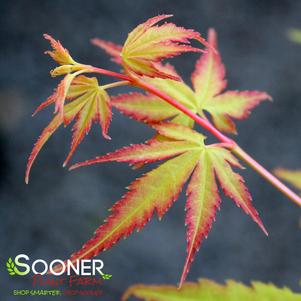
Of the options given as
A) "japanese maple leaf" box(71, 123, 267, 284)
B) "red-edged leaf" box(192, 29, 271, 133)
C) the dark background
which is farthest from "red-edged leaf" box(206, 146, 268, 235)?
the dark background

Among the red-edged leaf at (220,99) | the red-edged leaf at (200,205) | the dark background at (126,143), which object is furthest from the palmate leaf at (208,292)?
the dark background at (126,143)

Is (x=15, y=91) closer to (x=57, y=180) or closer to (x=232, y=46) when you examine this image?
(x=57, y=180)

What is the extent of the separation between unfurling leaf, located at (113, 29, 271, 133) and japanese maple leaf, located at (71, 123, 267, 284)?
0.06 meters

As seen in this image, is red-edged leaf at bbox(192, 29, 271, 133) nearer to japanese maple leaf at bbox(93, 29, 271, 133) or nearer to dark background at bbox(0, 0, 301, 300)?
japanese maple leaf at bbox(93, 29, 271, 133)

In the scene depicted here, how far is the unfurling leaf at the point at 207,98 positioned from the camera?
54cm

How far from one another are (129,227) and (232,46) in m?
1.27

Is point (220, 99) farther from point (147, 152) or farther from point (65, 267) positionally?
point (65, 267)

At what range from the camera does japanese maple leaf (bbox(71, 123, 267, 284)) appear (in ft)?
1.39

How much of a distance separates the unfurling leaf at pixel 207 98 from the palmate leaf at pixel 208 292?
6.1 inches

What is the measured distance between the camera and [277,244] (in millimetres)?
1424

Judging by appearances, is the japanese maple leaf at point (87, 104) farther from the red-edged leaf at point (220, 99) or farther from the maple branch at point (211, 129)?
the red-edged leaf at point (220, 99)

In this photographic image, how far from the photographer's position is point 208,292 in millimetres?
502

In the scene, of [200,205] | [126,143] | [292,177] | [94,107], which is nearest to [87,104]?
[94,107]

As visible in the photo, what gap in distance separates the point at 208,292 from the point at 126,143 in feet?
3.29
